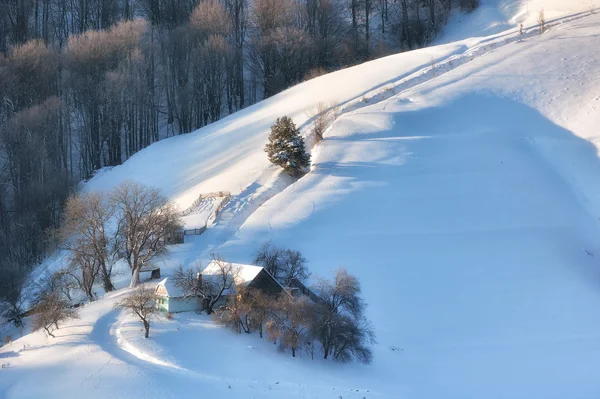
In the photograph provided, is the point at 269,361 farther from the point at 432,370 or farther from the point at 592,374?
the point at 592,374

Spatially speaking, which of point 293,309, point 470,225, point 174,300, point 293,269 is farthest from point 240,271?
point 470,225

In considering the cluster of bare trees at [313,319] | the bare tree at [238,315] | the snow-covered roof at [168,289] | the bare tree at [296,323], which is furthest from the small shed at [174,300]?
the bare tree at [296,323]

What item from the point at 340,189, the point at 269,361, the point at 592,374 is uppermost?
the point at 340,189

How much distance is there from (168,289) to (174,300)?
540mm

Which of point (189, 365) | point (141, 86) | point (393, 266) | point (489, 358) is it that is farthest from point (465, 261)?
point (141, 86)

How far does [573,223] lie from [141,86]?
3790 cm

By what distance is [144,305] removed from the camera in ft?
95.8

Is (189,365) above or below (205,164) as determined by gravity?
below

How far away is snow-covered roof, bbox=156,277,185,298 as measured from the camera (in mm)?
30859

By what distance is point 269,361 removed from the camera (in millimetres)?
27609

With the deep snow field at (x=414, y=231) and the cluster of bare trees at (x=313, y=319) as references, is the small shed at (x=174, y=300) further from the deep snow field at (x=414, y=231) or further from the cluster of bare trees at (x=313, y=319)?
the cluster of bare trees at (x=313, y=319)

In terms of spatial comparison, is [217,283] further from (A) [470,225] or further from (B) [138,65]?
(B) [138,65]

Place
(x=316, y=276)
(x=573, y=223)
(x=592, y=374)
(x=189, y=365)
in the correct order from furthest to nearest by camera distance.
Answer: (x=573, y=223) → (x=316, y=276) → (x=592, y=374) → (x=189, y=365)

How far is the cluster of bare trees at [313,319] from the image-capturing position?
1111 inches
